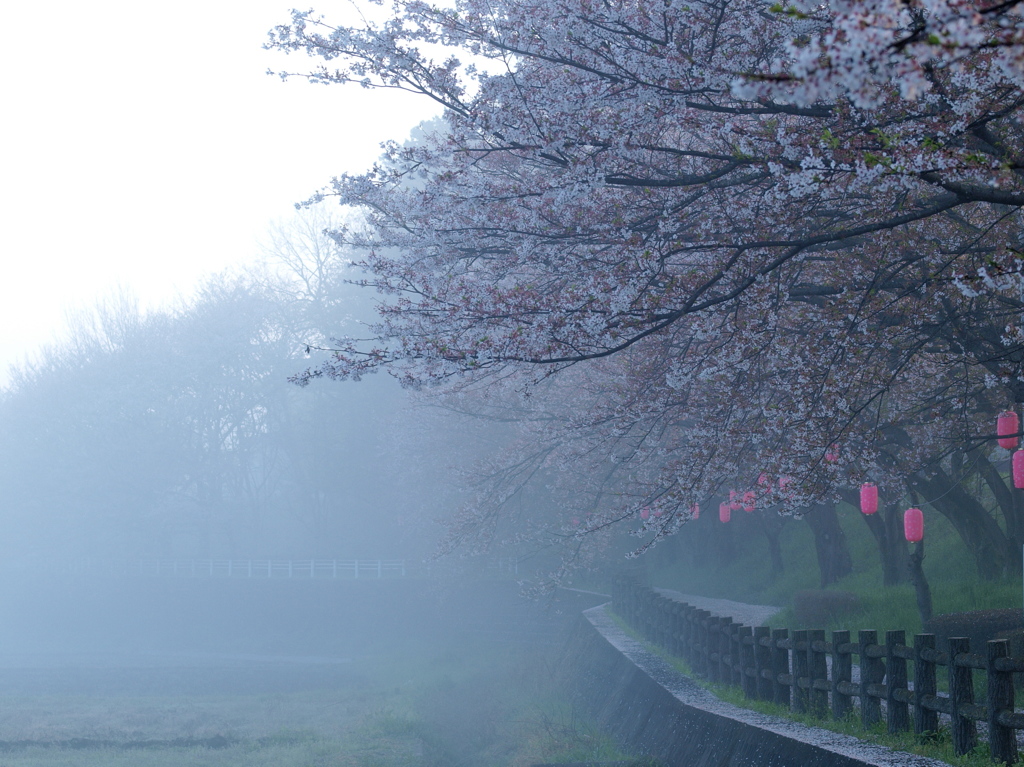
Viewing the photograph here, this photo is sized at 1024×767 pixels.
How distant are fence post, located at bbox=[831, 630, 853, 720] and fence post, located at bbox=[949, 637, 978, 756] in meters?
1.48

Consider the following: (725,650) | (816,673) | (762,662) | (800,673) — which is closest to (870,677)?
(816,673)

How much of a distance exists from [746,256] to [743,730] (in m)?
3.81

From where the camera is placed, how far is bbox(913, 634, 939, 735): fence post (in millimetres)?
6602

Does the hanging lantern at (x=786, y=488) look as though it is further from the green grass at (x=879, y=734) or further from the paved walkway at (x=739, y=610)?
the paved walkway at (x=739, y=610)

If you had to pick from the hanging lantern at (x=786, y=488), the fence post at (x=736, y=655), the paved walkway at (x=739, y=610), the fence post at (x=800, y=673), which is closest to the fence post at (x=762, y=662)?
the fence post at (x=736, y=655)

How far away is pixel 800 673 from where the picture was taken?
861 cm

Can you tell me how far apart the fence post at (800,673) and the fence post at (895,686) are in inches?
60.2

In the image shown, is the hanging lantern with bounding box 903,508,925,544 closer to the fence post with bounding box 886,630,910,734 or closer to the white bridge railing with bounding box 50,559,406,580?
the fence post with bounding box 886,630,910,734

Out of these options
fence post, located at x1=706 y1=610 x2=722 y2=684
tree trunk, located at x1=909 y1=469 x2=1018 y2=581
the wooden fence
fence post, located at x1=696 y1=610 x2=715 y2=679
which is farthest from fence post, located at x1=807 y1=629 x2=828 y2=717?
tree trunk, located at x1=909 y1=469 x2=1018 y2=581

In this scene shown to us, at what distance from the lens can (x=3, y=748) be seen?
1791 centimetres

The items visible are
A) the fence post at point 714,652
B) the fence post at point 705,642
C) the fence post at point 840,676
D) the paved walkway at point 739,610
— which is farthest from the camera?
the paved walkway at point 739,610

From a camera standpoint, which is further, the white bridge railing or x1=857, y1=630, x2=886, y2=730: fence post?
the white bridge railing

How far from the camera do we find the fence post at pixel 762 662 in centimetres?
944

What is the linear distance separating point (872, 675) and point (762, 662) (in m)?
2.25
